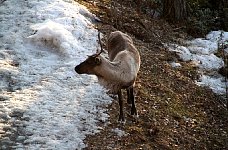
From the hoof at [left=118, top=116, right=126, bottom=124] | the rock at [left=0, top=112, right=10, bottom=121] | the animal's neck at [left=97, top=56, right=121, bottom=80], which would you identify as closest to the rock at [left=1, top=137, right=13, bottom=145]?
the rock at [left=0, top=112, right=10, bottom=121]

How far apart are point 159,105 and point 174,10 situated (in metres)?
5.72

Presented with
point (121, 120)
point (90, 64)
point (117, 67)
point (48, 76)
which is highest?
point (90, 64)

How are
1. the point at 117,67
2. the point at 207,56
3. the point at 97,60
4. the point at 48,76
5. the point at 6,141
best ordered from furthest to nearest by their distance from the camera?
1. the point at 207,56
2. the point at 48,76
3. the point at 117,67
4. the point at 97,60
5. the point at 6,141

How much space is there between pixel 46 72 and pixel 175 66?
3.54m

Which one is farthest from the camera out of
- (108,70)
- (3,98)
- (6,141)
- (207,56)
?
(207,56)

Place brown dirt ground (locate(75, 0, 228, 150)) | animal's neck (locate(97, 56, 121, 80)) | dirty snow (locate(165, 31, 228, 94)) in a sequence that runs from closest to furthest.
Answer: animal's neck (locate(97, 56, 121, 80)) → brown dirt ground (locate(75, 0, 228, 150)) → dirty snow (locate(165, 31, 228, 94))

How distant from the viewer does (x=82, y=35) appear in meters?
9.73

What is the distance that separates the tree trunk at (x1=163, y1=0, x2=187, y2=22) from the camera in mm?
13297

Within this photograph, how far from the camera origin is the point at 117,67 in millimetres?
7035

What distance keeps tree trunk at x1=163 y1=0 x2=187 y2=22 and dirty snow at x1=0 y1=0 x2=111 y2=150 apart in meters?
3.45

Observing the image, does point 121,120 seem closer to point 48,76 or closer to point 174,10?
point 48,76

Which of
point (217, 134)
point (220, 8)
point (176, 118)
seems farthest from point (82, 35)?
point (220, 8)

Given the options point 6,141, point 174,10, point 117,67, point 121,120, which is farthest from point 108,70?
point 174,10

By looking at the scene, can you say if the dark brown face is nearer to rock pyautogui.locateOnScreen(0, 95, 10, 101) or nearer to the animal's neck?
the animal's neck
